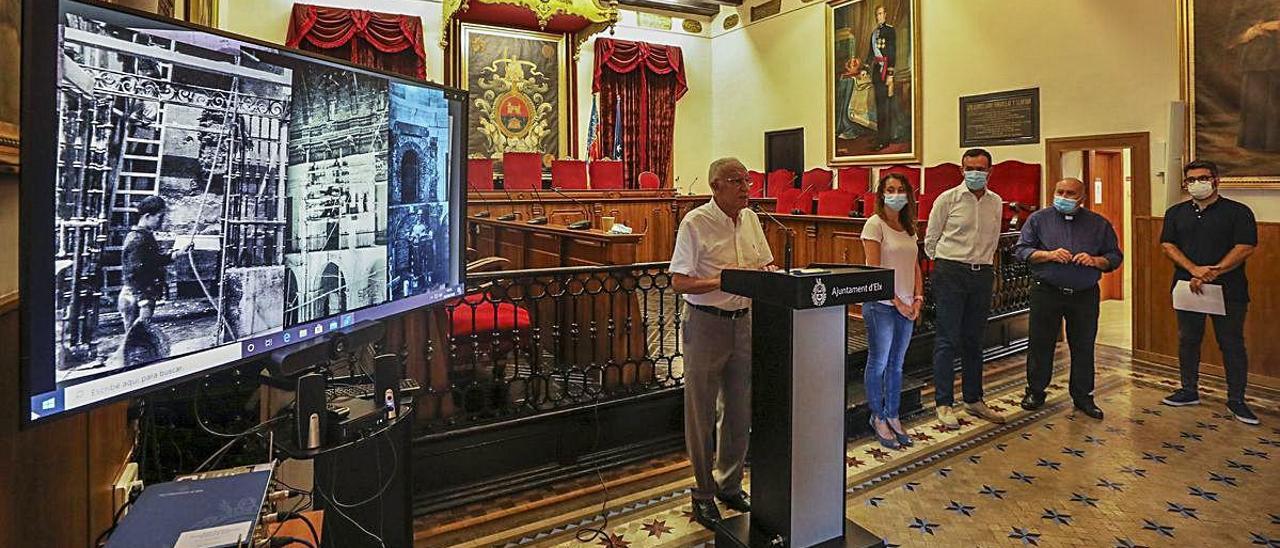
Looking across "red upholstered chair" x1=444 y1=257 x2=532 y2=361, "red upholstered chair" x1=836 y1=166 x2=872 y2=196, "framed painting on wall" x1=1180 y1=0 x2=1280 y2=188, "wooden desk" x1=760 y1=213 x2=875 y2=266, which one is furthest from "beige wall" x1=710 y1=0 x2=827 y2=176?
"red upholstered chair" x1=444 y1=257 x2=532 y2=361

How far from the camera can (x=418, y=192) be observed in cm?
174

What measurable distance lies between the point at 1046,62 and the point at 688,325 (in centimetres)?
627

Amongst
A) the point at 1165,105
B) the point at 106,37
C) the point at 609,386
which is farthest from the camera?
the point at 1165,105

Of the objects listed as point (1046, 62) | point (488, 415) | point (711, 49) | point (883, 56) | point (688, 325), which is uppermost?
point (711, 49)

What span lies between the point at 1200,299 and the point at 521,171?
645cm

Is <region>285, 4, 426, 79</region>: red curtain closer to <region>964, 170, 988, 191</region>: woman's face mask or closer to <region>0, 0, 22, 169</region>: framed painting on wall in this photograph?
<region>964, 170, 988, 191</region>: woman's face mask

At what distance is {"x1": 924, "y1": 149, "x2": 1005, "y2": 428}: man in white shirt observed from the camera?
13.4 ft

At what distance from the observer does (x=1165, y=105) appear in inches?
244

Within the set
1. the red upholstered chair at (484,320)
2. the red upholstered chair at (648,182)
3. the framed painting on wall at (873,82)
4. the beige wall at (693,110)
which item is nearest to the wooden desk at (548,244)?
the red upholstered chair at (484,320)

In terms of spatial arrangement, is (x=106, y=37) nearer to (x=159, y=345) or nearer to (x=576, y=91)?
(x=159, y=345)

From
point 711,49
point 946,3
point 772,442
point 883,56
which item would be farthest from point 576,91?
point 772,442

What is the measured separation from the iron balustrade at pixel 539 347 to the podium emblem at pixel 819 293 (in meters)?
1.11

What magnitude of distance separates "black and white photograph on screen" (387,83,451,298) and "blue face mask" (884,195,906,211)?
2552 millimetres

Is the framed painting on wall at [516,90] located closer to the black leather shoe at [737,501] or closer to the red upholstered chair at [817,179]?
the red upholstered chair at [817,179]
